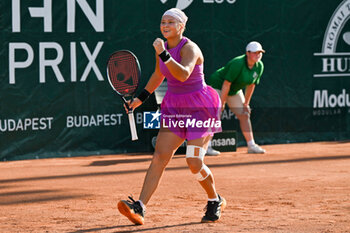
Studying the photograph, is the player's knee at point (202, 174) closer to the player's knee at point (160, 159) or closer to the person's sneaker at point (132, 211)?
the player's knee at point (160, 159)

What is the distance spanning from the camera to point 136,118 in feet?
34.1

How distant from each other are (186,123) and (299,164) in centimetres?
419

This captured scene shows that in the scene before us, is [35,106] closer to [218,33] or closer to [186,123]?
[218,33]

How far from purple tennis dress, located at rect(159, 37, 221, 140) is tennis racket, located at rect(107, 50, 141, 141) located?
50cm

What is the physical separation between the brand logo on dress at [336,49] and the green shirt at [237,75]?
Result: 2397 mm

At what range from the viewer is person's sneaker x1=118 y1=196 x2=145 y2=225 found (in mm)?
5121

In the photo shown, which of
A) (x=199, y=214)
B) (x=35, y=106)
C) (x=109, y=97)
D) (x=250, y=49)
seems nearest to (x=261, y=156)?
(x=250, y=49)

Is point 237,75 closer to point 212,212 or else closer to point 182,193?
point 182,193

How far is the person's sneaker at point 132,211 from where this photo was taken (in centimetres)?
512

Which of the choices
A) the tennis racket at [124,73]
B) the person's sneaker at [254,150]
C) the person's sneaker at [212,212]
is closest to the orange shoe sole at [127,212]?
the person's sneaker at [212,212]

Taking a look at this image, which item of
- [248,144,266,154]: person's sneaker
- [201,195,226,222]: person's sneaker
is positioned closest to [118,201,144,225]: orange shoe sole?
[201,195,226,222]: person's sneaker

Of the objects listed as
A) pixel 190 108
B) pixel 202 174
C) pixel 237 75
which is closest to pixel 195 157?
pixel 202 174

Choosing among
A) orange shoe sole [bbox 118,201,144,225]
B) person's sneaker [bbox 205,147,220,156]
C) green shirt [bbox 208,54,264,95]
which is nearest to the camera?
orange shoe sole [bbox 118,201,144,225]

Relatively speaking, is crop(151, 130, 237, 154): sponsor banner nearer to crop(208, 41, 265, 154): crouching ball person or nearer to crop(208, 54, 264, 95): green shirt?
crop(208, 41, 265, 154): crouching ball person
